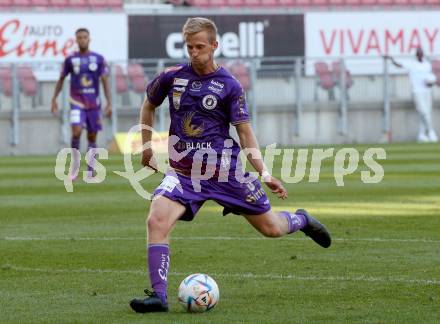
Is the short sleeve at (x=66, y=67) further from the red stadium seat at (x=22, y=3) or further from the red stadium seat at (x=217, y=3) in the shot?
the red stadium seat at (x=217, y=3)

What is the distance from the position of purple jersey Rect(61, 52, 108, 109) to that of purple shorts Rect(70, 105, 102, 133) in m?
0.07

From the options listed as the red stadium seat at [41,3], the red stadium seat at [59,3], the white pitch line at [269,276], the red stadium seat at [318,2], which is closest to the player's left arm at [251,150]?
the white pitch line at [269,276]

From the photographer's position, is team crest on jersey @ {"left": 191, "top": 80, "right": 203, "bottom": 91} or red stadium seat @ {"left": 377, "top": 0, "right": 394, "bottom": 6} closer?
team crest on jersey @ {"left": 191, "top": 80, "right": 203, "bottom": 91}

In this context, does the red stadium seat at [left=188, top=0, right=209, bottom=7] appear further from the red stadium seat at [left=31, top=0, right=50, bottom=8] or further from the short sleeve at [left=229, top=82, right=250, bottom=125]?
the short sleeve at [left=229, top=82, right=250, bottom=125]

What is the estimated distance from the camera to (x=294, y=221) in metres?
8.98

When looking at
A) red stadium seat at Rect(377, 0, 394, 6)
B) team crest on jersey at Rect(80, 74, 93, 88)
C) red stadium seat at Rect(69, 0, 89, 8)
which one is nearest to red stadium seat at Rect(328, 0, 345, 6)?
red stadium seat at Rect(377, 0, 394, 6)

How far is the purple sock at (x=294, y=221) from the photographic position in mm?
8906

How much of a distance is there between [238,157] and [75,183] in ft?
37.2

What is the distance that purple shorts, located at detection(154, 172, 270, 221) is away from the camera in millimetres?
8047

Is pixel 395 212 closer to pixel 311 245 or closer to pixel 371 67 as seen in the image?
pixel 311 245

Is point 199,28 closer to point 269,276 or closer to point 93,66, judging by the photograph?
point 269,276

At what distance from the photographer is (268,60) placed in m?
32.8

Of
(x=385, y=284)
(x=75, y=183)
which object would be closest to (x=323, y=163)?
(x=75, y=183)

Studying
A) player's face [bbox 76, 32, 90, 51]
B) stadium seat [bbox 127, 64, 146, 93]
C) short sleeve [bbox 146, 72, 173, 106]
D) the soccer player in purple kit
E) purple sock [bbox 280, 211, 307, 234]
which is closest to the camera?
the soccer player in purple kit
